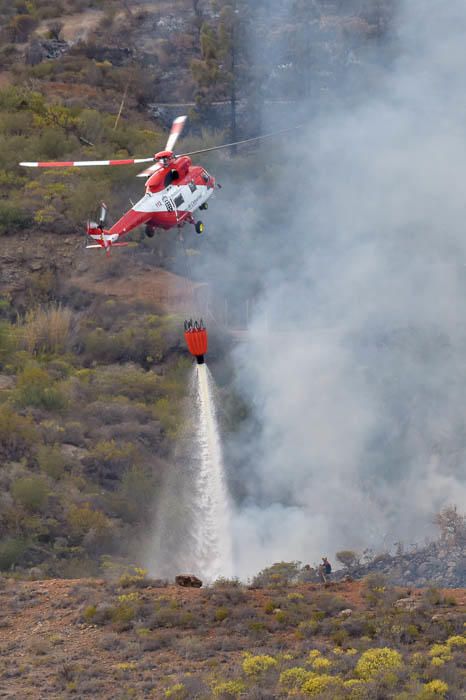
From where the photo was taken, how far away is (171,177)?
138 ft

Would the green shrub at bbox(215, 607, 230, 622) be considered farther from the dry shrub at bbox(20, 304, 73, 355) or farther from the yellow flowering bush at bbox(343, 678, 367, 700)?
the dry shrub at bbox(20, 304, 73, 355)

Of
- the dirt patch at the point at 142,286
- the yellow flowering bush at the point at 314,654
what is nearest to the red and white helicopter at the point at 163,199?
the dirt patch at the point at 142,286

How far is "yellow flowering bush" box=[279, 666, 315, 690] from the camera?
27.2 meters

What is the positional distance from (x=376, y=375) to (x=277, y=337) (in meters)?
4.78

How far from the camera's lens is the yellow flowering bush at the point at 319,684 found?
26.8 metres

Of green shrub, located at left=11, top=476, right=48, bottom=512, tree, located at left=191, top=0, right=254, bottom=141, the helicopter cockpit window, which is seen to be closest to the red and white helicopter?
the helicopter cockpit window

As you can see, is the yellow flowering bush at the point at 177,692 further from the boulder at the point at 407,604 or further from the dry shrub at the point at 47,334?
the dry shrub at the point at 47,334

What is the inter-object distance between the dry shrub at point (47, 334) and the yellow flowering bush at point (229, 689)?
27.1 metres

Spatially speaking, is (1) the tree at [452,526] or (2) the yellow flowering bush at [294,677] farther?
(1) the tree at [452,526]

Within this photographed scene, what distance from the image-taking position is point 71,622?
3153 centimetres

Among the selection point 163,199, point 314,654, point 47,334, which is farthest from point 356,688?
point 47,334

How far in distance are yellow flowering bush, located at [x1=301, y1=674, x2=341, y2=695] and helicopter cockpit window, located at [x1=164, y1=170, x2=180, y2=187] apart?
748 inches

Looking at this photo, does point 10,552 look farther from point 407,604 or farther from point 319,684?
point 319,684

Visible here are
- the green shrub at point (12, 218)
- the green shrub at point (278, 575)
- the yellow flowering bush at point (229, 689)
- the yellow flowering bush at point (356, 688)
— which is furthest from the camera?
the green shrub at point (12, 218)
